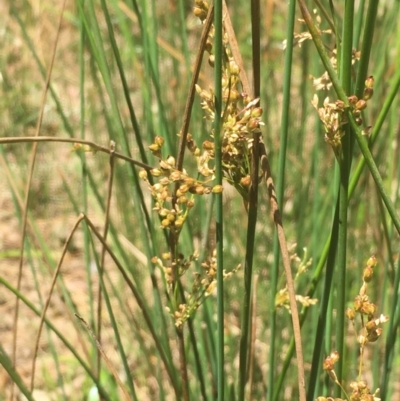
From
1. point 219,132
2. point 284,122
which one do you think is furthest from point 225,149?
point 284,122

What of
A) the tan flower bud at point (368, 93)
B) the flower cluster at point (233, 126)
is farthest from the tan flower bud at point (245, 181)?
the tan flower bud at point (368, 93)

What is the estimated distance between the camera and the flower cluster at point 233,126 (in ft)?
1.68

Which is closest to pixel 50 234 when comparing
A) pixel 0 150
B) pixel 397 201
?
pixel 0 150

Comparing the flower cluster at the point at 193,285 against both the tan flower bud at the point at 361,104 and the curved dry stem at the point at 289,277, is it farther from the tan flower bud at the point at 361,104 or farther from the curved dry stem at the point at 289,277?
the tan flower bud at the point at 361,104

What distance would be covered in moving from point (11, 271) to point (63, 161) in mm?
460

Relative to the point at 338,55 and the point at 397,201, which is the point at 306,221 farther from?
the point at 338,55

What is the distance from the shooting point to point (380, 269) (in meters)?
1.35

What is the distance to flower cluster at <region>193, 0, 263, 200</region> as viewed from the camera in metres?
0.51

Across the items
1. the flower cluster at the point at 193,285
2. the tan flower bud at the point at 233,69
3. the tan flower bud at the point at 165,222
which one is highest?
the tan flower bud at the point at 233,69

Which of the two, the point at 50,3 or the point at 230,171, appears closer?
the point at 230,171

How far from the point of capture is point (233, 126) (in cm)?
52

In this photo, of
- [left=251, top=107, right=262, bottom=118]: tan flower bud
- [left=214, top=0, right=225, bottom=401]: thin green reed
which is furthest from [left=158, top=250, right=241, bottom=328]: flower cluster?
[left=251, top=107, right=262, bottom=118]: tan flower bud

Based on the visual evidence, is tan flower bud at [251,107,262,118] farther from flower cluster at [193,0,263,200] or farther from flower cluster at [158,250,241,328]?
flower cluster at [158,250,241,328]

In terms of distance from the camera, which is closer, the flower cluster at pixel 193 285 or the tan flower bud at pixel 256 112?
the tan flower bud at pixel 256 112
